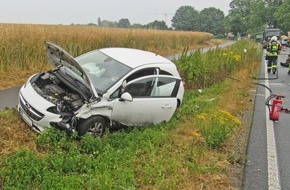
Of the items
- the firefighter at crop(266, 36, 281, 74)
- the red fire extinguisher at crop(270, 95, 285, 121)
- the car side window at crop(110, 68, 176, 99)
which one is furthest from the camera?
the firefighter at crop(266, 36, 281, 74)

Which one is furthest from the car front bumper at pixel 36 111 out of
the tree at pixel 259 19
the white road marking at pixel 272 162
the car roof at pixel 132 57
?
the tree at pixel 259 19

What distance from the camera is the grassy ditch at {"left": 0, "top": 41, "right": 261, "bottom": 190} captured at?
13.5 ft

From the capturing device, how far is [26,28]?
12.0 m

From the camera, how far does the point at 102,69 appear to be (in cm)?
643

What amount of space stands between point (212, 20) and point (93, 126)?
11137cm

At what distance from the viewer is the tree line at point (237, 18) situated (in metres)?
67.5

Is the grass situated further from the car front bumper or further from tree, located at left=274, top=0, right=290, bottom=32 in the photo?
tree, located at left=274, top=0, right=290, bottom=32

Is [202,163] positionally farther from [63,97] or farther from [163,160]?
[63,97]

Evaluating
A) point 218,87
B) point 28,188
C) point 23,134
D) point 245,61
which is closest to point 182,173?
point 28,188

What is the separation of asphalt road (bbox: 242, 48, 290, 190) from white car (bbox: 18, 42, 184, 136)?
1945 mm

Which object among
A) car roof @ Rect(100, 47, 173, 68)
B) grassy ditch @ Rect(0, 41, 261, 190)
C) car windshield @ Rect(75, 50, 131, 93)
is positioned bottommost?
grassy ditch @ Rect(0, 41, 261, 190)

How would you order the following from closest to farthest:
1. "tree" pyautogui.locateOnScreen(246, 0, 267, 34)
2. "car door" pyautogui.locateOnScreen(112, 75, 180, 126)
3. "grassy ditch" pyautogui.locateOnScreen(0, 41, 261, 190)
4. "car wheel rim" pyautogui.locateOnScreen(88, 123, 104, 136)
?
1. "grassy ditch" pyautogui.locateOnScreen(0, 41, 261, 190)
2. "car wheel rim" pyautogui.locateOnScreen(88, 123, 104, 136)
3. "car door" pyautogui.locateOnScreen(112, 75, 180, 126)
4. "tree" pyautogui.locateOnScreen(246, 0, 267, 34)

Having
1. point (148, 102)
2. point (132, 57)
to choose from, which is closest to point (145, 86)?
point (148, 102)

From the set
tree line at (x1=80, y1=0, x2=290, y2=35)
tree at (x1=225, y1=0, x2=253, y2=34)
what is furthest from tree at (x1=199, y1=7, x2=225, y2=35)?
tree at (x1=225, y1=0, x2=253, y2=34)
